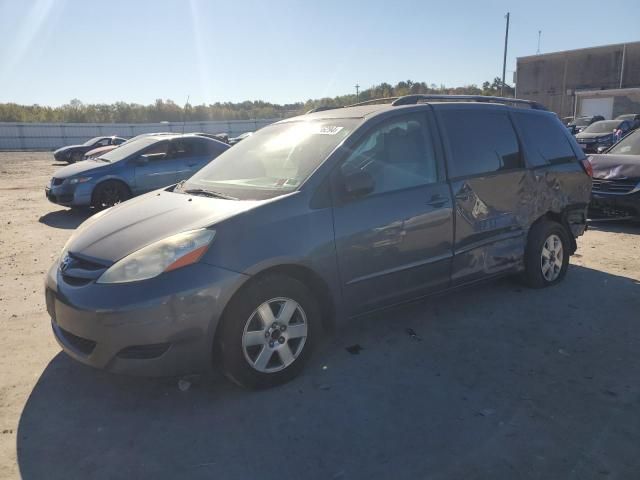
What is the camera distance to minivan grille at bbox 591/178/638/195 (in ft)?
25.0

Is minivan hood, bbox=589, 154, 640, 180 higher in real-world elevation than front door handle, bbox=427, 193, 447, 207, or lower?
lower

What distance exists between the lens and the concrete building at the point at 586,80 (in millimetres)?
41781

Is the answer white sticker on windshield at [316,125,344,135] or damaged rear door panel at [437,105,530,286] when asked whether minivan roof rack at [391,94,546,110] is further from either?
white sticker on windshield at [316,125,344,135]

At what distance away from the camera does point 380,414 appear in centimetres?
301

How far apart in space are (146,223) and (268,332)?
1125 millimetres

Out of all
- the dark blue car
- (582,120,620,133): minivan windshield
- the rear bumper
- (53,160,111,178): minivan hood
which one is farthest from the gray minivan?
(582,120,620,133): minivan windshield

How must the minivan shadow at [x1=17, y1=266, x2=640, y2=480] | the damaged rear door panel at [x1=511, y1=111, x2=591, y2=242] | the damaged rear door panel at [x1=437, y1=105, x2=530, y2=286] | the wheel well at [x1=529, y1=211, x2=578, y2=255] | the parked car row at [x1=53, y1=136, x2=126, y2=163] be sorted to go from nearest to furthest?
the minivan shadow at [x1=17, y1=266, x2=640, y2=480], the damaged rear door panel at [x1=437, y1=105, x2=530, y2=286], the damaged rear door panel at [x1=511, y1=111, x2=591, y2=242], the wheel well at [x1=529, y1=211, x2=578, y2=255], the parked car row at [x1=53, y1=136, x2=126, y2=163]

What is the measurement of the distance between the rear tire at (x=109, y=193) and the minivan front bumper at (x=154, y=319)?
718 cm

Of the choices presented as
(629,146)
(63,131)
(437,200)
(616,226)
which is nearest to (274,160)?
(437,200)

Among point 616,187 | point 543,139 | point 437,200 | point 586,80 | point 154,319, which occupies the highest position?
point 586,80

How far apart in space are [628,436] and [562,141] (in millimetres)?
3398

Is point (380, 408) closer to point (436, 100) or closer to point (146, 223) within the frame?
point (146, 223)

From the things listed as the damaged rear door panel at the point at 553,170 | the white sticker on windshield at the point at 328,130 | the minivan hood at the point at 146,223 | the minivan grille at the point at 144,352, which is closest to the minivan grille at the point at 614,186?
the damaged rear door panel at the point at 553,170

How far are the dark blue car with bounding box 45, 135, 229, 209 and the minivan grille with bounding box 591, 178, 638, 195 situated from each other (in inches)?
276
